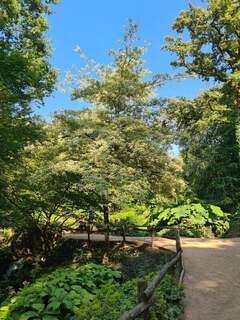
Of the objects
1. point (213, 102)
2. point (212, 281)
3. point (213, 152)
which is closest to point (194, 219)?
point (213, 152)

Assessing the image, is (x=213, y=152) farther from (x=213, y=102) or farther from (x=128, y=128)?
(x=128, y=128)

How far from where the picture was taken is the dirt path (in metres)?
6.21

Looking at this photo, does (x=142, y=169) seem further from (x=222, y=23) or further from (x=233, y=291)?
(x=222, y=23)

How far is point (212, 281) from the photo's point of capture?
8.06 metres

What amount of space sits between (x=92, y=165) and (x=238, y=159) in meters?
12.9

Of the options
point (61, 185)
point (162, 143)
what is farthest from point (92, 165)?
point (162, 143)

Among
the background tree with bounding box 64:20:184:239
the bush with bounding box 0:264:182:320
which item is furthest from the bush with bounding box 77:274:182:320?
the background tree with bounding box 64:20:184:239

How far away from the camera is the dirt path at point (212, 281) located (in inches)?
244

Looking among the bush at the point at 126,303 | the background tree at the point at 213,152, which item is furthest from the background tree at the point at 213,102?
the bush at the point at 126,303

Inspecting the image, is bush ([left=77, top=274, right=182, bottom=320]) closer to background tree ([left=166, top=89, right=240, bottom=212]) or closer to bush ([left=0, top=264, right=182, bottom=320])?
bush ([left=0, top=264, right=182, bottom=320])

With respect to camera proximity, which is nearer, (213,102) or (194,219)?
(194,219)

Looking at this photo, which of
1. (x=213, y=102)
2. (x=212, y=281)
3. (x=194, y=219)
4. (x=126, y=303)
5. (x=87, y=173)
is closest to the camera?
(x=126, y=303)

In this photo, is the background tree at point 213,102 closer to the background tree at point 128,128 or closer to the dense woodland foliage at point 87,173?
the dense woodland foliage at point 87,173

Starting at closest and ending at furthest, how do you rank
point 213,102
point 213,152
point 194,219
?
point 194,219, point 213,152, point 213,102
